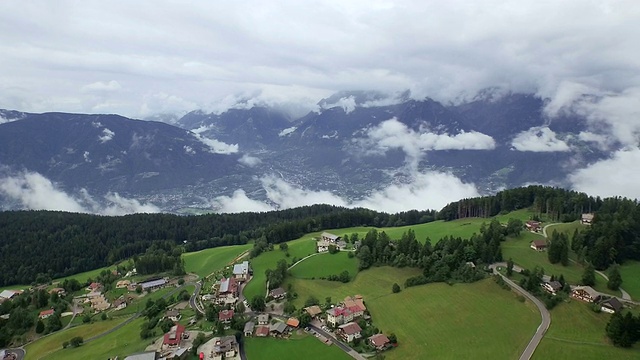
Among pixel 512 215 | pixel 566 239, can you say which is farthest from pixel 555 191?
pixel 566 239

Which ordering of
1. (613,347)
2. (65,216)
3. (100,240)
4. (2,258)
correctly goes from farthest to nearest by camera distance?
(65,216) < (100,240) < (2,258) < (613,347)

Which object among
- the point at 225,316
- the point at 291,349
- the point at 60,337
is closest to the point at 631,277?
the point at 291,349

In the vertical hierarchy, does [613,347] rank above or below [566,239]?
below

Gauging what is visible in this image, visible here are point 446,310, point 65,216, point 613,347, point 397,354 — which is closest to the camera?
point 613,347

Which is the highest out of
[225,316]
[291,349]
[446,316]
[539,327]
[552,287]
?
[552,287]

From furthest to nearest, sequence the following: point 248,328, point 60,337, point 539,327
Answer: point 60,337 → point 248,328 → point 539,327

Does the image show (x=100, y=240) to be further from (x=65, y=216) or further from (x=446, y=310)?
(x=446, y=310)

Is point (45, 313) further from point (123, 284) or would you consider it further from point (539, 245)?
point (539, 245)

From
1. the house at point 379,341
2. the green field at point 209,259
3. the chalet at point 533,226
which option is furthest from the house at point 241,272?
the chalet at point 533,226
